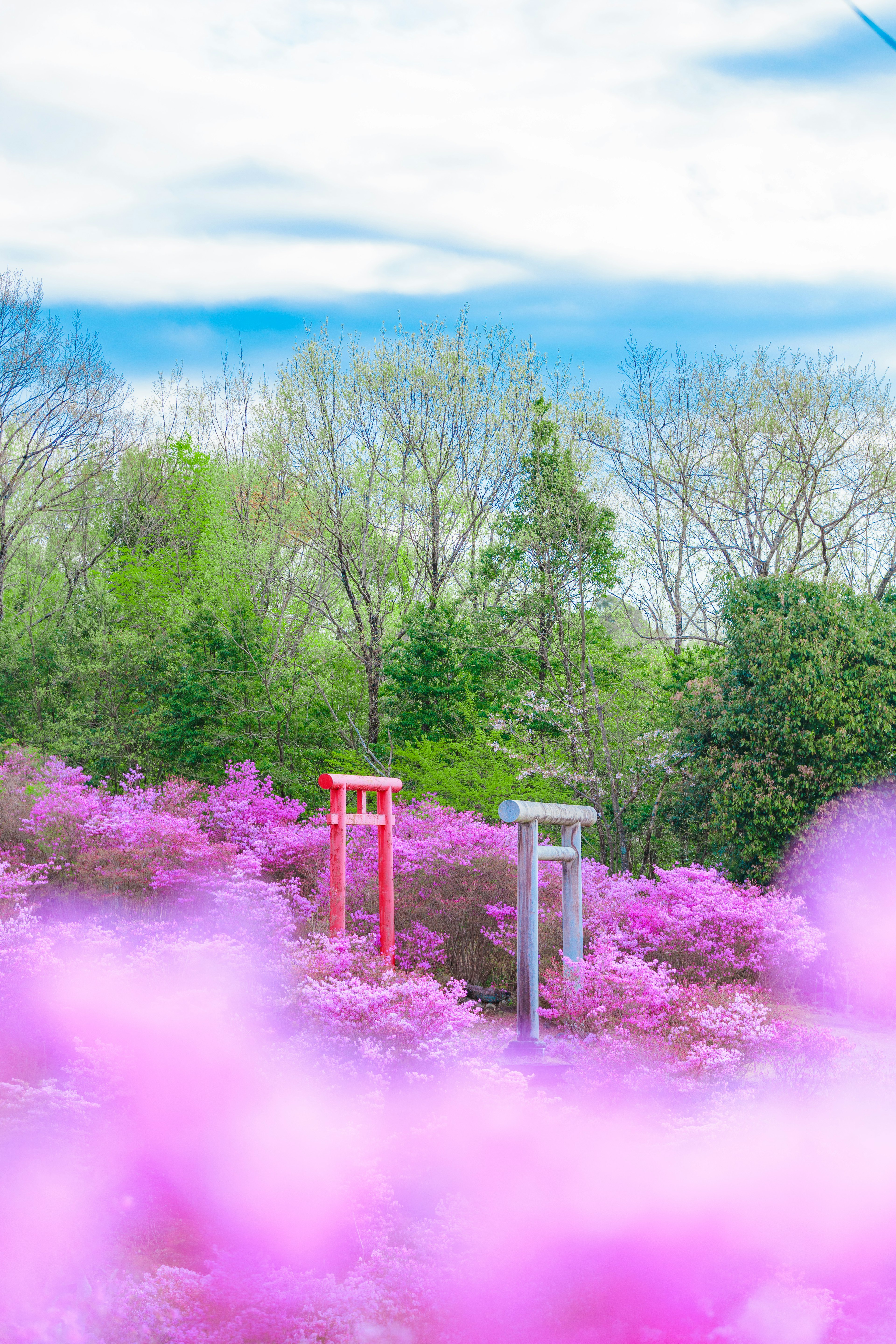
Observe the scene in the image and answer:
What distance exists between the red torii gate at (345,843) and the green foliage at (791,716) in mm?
3491

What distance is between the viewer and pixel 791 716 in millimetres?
9625

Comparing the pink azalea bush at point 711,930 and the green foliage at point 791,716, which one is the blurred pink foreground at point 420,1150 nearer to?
the pink azalea bush at point 711,930

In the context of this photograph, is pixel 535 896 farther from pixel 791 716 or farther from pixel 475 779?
pixel 475 779

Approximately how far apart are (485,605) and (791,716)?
7787 mm

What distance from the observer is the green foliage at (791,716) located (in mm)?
9453

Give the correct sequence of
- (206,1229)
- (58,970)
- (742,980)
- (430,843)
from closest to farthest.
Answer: (206,1229) < (58,970) < (742,980) < (430,843)

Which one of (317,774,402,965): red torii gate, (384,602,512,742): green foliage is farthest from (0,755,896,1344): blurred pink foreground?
(384,602,512,742): green foliage

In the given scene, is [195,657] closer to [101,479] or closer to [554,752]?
[554,752]

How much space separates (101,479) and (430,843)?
752 inches

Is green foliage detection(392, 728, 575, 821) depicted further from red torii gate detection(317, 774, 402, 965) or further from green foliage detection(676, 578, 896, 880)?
red torii gate detection(317, 774, 402, 965)

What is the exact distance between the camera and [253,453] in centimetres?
2291

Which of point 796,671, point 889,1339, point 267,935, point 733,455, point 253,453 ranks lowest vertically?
point 889,1339

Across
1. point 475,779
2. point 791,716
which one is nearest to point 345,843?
point 791,716

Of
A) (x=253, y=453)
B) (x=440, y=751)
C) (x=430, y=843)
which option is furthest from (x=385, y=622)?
(x=430, y=843)
